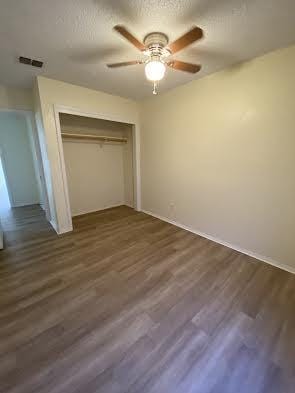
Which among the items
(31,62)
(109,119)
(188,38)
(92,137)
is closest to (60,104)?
(31,62)

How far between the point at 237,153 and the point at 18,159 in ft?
16.5

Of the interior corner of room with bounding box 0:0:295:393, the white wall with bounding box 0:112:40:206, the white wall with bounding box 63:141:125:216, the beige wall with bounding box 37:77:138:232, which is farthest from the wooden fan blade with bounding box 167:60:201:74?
the white wall with bounding box 0:112:40:206

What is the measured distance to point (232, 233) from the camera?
2.54 metres

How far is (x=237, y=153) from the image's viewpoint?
231cm

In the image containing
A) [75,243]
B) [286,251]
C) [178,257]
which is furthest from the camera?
[75,243]

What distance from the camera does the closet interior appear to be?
3664 mm

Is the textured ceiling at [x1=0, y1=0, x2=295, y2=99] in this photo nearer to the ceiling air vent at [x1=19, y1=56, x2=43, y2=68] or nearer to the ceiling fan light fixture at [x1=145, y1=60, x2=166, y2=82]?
the ceiling air vent at [x1=19, y1=56, x2=43, y2=68]

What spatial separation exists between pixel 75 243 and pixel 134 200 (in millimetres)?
1854

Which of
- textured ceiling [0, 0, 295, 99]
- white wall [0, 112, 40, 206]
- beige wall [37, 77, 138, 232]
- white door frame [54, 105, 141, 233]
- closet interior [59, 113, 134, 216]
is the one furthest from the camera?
white wall [0, 112, 40, 206]

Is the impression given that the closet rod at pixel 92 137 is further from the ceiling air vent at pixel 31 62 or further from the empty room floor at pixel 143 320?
→ the empty room floor at pixel 143 320

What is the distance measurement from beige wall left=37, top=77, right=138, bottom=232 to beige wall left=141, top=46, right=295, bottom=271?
2.70 ft

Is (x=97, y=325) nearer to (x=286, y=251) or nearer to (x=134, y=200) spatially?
(x=286, y=251)

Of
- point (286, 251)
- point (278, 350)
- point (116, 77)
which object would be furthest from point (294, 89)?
point (278, 350)

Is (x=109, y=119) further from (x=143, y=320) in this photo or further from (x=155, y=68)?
(x=143, y=320)
